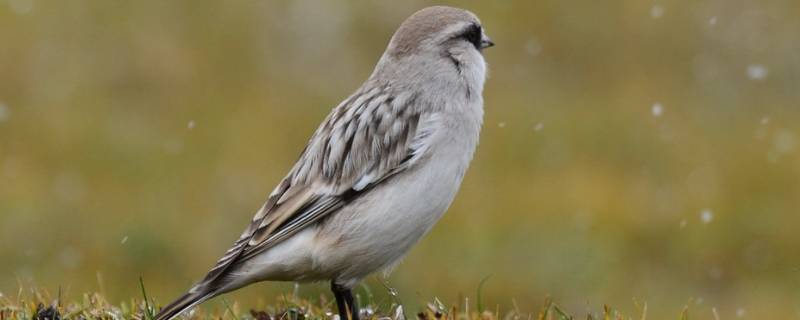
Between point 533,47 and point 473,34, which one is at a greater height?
point 533,47

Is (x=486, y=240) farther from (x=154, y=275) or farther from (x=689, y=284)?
(x=154, y=275)

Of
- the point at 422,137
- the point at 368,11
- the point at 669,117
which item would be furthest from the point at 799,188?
the point at 422,137

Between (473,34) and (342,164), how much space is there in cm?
134

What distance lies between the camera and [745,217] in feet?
41.7

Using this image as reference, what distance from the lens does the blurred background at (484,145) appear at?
12039 mm

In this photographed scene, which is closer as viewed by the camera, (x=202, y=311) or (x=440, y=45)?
(x=202, y=311)

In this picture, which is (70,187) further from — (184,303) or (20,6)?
(184,303)

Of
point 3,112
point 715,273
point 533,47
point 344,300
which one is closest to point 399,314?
point 344,300

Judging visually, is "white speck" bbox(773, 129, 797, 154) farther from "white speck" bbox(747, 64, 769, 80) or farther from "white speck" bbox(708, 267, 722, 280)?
"white speck" bbox(708, 267, 722, 280)

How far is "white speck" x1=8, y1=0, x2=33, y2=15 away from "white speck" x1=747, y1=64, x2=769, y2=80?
7.60 m

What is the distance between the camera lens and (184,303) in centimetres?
743

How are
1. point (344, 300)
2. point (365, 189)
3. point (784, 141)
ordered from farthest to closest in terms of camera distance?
point (784, 141) → point (344, 300) → point (365, 189)

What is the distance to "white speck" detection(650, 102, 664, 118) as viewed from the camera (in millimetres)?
14219

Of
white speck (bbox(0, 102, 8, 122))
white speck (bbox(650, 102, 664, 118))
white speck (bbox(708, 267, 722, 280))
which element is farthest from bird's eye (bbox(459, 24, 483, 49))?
white speck (bbox(0, 102, 8, 122))
